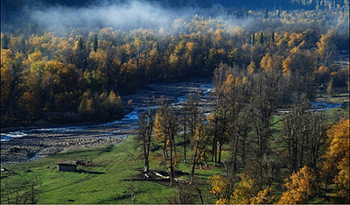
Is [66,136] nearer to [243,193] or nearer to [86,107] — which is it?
[86,107]

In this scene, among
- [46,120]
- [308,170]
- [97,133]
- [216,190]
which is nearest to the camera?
[216,190]

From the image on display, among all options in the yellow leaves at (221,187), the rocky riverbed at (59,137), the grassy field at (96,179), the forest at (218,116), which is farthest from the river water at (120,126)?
the yellow leaves at (221,187)

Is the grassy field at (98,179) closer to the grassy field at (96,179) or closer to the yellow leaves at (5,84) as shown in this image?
the grassy field at (96,179)

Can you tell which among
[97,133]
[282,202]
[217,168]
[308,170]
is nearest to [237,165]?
[217,168]

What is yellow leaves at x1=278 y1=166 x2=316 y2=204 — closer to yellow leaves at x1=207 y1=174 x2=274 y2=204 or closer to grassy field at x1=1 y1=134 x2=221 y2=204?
yellow leaves at x1=207 y1=174 x2=274 y2=204

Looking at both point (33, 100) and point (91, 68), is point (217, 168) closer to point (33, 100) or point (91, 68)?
point (33, 100)

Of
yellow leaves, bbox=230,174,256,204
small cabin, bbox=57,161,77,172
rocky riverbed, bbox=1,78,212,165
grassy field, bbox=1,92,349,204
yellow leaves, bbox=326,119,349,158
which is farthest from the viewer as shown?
rocky riverbed, bbox=1,78,212,165

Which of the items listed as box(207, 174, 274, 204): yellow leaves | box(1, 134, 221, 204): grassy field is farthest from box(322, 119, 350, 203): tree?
box(1, 134, 221, 204): grassy field
